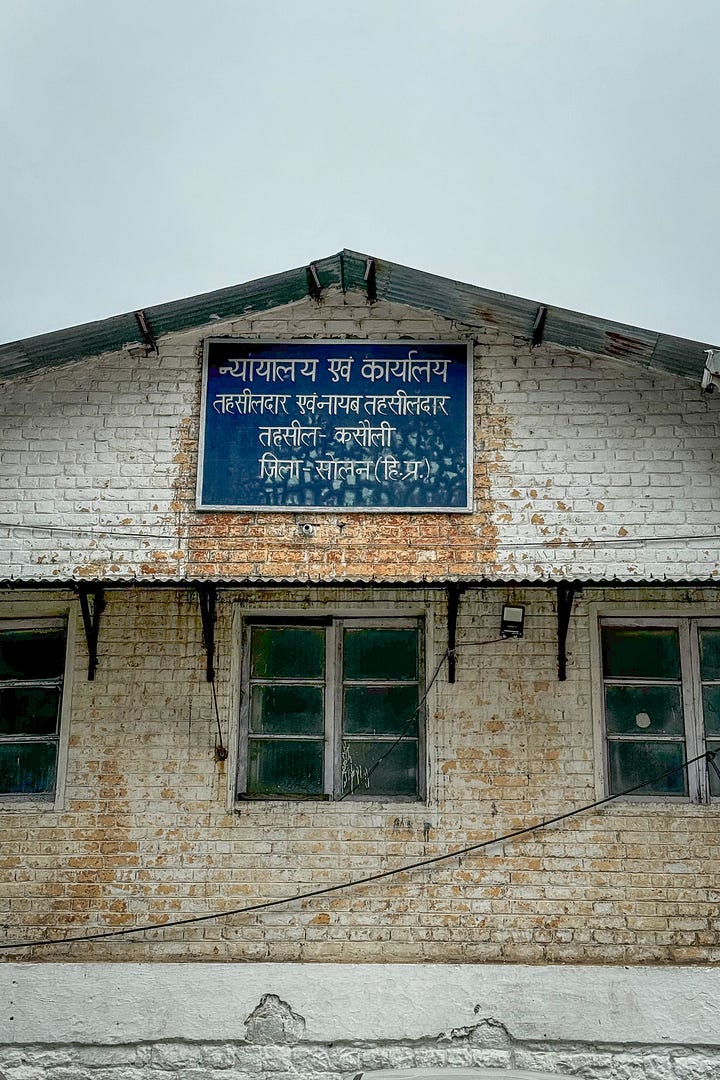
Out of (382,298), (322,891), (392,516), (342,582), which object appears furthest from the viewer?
(382,298)

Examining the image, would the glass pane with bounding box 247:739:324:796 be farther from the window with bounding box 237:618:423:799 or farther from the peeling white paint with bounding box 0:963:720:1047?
the peeling white paint with bounding box 0:963:720:1047

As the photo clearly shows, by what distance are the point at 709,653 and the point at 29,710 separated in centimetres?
435

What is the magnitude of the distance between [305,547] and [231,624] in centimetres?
68

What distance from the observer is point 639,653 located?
298 inches

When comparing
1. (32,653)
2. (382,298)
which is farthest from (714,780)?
(32,653)

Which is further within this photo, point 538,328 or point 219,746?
point 538,328

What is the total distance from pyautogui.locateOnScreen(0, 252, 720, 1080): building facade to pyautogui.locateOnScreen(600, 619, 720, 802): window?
19 mm

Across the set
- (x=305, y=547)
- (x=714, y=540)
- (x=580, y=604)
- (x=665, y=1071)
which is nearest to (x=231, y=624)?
(x=305, y=547)

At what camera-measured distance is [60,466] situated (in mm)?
7680

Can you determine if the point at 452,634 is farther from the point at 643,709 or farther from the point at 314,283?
the point at 314,283

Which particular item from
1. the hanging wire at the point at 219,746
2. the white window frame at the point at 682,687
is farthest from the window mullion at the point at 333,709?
the white window frame at the point at 682,687

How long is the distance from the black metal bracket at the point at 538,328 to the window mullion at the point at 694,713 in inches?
80.4

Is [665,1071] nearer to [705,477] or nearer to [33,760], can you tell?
[705,477]

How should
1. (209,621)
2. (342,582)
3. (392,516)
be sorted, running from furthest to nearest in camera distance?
1. (392,516)
2. (209,621)
3. (342,582)
